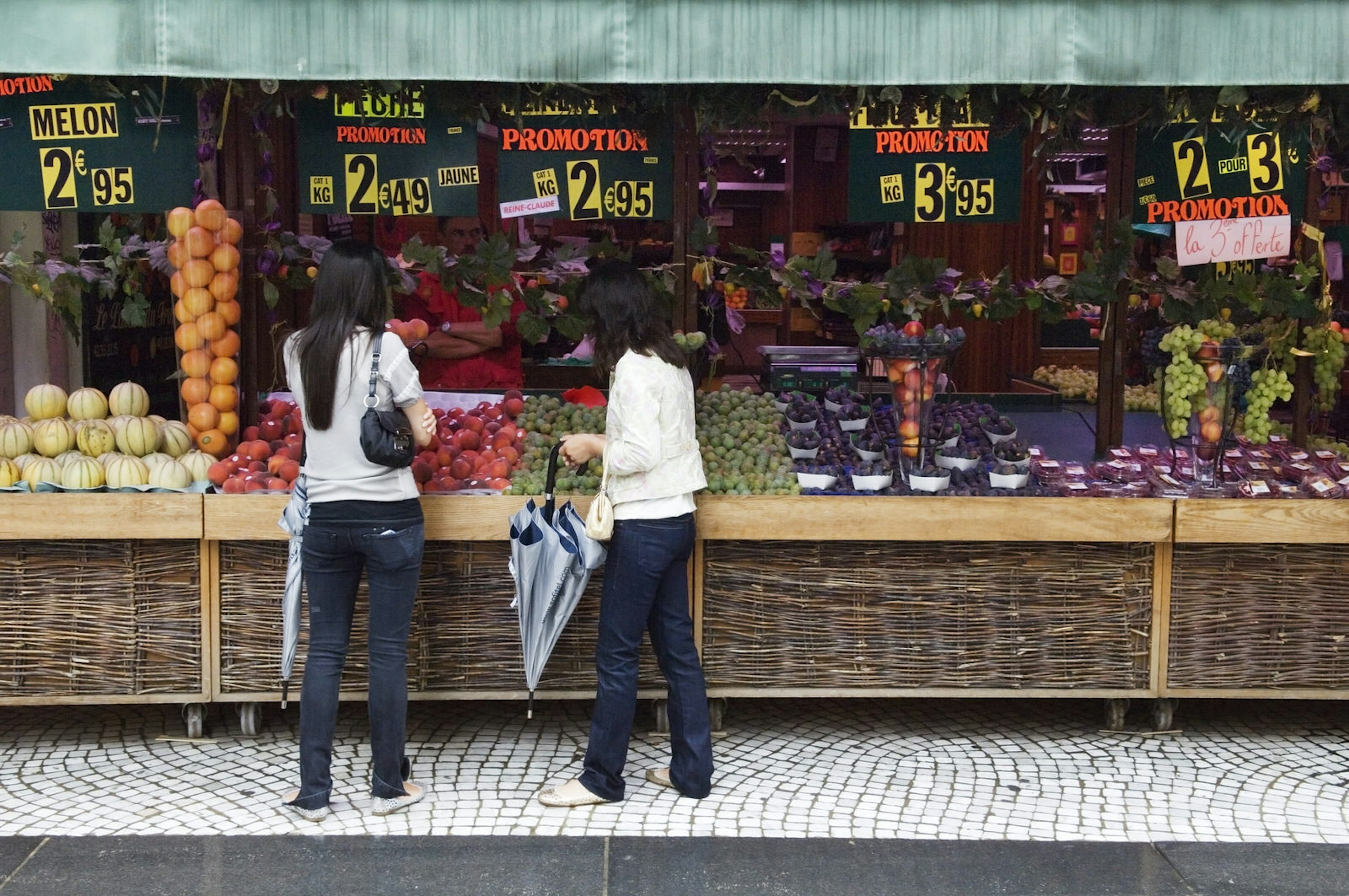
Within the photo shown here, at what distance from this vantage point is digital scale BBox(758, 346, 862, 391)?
25.4 feet

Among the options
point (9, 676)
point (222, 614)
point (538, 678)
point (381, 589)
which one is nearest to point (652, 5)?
point (381, 589)

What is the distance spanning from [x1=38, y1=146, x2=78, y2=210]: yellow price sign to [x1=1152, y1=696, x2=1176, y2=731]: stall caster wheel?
459 centimetres

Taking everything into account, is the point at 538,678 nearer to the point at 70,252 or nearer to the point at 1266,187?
the point at 1266,187

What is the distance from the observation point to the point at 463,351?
7.93 m

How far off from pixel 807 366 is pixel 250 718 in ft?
13.5

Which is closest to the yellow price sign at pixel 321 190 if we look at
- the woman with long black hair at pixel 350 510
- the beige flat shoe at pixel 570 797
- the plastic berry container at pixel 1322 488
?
the woman with long black hair at pixel 350 510

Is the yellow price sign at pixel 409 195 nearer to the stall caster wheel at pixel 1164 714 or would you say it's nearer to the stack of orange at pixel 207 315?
the stack of orange at pixel 207 315

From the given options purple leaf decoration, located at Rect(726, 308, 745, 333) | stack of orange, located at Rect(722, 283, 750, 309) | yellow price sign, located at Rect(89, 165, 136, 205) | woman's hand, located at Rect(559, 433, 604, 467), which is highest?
yellow price sign, located at Rect(89, 165, 136, 205)

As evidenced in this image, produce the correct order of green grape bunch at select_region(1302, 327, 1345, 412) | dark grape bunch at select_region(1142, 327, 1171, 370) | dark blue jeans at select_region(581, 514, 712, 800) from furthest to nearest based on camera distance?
1. green grape bunch at select_region(1302, 327, 1345, 412)
2. dark grape bunch at select_region(1142, 327, 1171, 370)
3. dark blue jeans at select_region(581, 514, 712, 800)

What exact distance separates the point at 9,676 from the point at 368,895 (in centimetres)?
187

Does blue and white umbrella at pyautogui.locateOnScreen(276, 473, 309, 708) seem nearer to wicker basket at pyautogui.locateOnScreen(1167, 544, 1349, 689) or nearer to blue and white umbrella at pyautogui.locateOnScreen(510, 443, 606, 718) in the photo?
blue and white umbrella at pyautogui.locateOnScreen(510, 443, 606, 718)

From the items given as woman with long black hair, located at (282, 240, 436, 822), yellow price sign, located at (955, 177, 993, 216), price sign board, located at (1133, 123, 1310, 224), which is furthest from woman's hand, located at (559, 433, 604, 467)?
price sign board, located at (1133, 123, 1310, 224)

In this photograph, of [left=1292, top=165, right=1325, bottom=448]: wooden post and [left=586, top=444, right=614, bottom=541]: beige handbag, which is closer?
[left=586, top=444, right=614, bottom=541]: beige handbag

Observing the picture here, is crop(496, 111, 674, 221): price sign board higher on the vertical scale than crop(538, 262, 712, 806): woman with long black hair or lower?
higher
